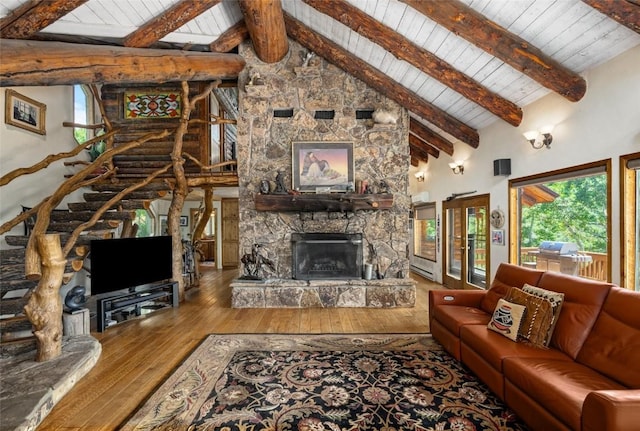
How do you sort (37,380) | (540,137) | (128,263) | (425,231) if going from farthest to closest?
(425,231), (128,263), (540,137), (37,380)

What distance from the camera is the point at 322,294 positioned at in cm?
466

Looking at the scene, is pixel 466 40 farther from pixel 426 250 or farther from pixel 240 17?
pixel 426 250

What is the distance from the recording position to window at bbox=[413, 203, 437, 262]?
7.04 m

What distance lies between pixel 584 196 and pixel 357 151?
9.78 ft

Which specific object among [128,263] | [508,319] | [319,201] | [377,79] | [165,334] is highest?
[377,79]

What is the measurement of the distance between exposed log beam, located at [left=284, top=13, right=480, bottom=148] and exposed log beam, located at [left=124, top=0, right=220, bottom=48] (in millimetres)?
1306

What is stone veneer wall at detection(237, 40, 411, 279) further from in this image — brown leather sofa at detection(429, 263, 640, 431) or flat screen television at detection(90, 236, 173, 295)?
brown leather sofa at detection(429, 263, 640, 431)

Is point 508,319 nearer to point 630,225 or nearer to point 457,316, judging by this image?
point 457,316

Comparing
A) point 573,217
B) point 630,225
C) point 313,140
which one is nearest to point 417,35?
point 313,140

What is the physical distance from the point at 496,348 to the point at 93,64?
15.1 ft

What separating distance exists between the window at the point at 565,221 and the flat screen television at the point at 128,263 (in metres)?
5.18

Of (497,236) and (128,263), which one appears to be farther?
(497,236)

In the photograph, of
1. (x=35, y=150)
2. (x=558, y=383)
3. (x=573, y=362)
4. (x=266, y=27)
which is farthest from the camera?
(x=35, y=150)

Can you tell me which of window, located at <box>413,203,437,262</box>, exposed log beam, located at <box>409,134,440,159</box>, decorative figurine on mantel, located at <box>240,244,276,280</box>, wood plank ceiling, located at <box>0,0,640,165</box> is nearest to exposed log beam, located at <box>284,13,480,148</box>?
wood plank ceiling, located at <box>0,0,640,165</box>
